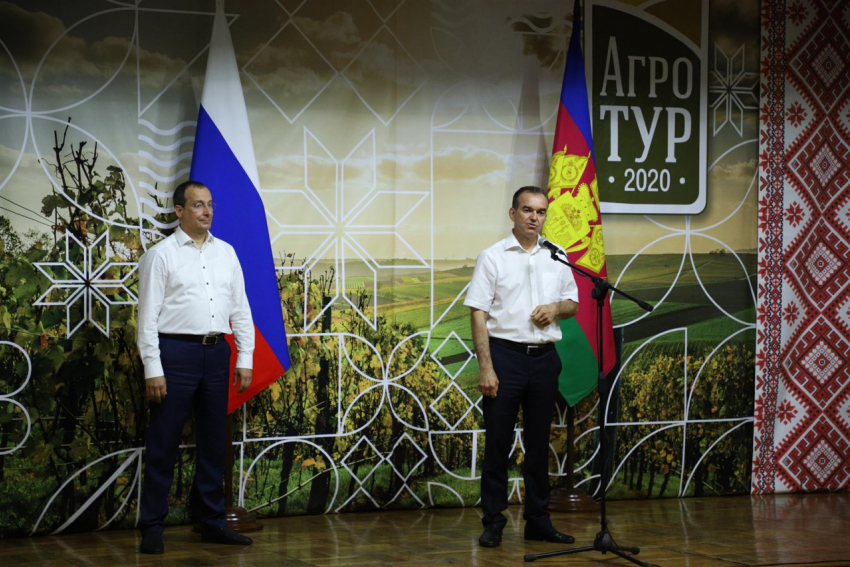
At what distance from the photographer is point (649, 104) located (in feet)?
18.0

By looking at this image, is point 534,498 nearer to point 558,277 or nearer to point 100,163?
point 558,277

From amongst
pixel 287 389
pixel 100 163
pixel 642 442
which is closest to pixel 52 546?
pixel 287 389

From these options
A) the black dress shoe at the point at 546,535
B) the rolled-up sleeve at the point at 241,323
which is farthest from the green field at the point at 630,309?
the rolled-up sleeve at the point at 241,323

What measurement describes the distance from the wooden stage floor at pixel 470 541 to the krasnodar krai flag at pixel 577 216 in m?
0.77

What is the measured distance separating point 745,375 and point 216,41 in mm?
3352

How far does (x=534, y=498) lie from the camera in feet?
13.9

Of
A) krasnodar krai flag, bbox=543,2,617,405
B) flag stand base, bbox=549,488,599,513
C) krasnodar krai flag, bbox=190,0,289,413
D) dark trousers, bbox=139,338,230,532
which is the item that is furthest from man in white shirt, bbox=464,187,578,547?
dark trousers, bbox=139,338,230,532

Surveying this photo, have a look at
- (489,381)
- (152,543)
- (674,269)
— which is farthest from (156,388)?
(674,269)

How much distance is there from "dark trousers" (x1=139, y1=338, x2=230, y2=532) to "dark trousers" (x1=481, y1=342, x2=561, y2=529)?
3.69 feet

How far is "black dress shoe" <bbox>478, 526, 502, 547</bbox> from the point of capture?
4.19 meters

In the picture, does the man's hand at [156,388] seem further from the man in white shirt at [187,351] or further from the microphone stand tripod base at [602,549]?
the microphone stand tripod base at [602,549]

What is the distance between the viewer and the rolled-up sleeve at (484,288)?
13.7 ft

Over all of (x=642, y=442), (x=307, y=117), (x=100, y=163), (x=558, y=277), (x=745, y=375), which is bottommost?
(x=642, y=442)

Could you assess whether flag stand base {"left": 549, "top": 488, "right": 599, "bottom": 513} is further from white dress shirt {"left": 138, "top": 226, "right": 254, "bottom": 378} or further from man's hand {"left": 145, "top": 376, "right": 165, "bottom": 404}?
man's hand {"left": 145, "top": 376, "right": 165, "bottom": 404}
